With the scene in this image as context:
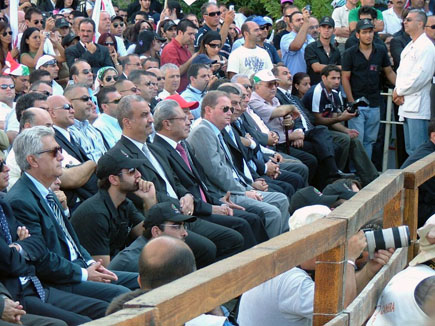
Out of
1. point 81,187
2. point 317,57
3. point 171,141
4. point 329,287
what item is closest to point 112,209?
point 81,187

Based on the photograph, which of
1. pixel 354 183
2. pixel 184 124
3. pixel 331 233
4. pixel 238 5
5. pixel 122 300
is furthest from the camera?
pixel 238 5

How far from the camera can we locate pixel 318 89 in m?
11.6

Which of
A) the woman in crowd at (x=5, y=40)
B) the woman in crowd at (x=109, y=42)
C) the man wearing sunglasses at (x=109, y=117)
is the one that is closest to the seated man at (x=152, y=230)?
the man wearing sunglasses at (x=109, y=117)

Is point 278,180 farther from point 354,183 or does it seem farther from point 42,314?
point 42,314

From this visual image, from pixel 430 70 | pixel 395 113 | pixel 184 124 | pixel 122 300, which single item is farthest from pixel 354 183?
pixel 395 113

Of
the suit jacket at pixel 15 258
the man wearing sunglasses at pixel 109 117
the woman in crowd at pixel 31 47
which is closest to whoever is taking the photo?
the suit jacket at pixel 15 258

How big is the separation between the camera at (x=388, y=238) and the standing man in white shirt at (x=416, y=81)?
679 centimetres

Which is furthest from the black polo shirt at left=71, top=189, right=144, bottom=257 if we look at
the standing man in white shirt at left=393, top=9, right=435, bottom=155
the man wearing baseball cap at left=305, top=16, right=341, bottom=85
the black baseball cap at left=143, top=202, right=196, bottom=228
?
the man wearing baseball cap at left=305, top=16, right=341, bottom=85

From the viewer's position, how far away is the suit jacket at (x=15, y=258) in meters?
4.82

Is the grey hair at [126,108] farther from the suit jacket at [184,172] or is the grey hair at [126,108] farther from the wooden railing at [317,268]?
the wooden railing at [317,268]

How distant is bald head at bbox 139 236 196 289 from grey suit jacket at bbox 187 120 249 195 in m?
4.69

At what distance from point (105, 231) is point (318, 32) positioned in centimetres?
904

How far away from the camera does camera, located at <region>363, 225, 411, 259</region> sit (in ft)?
14.5

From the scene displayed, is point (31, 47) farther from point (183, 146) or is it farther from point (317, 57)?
point (183, 146)
